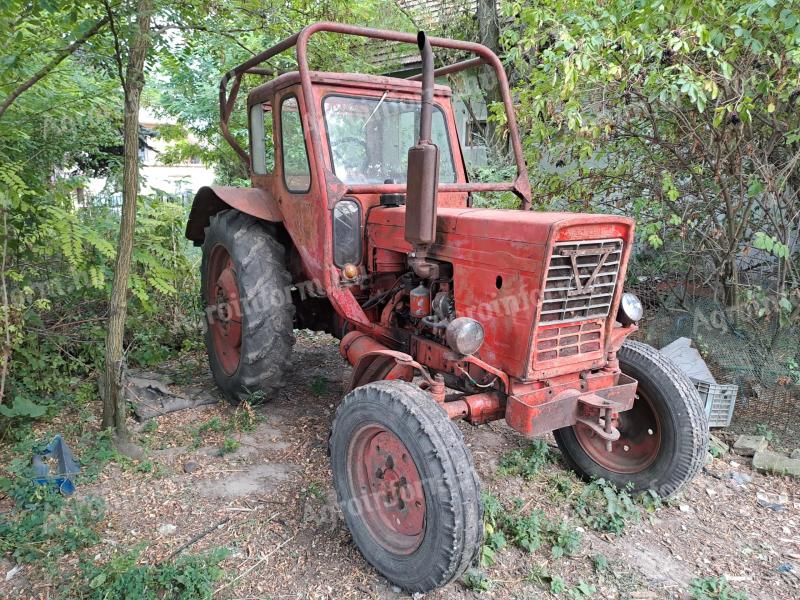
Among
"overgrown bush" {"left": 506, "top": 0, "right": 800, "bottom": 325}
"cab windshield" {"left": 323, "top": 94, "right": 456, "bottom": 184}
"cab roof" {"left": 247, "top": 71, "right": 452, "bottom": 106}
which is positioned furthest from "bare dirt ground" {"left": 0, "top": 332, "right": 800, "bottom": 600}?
"cab roof" {"left": 247, "top": 71, "right": 452, "bottom": 106}

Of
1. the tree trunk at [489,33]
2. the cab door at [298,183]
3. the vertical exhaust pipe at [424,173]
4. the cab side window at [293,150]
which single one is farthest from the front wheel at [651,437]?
the tree trunk at [489,33]

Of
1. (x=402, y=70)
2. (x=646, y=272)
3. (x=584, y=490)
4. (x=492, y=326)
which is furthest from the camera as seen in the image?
(x=402, y=70)

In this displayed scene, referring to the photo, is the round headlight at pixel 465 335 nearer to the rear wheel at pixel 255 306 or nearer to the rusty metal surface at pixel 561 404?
the rusty metal surface at pixel 561 404

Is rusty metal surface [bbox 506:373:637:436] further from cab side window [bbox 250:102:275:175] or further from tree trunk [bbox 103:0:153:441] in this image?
cab side window [bbox 250:102:275:175]

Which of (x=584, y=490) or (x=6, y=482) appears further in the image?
(x=584, y=490)

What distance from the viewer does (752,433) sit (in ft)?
13.7

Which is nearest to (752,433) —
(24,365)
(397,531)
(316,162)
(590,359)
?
(590,359)

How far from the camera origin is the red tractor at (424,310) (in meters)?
2.51

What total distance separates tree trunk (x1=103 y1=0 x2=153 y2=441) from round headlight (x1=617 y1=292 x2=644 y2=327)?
2.77 meters

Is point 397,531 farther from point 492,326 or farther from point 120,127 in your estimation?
point 120,127

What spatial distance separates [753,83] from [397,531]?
13.1ft

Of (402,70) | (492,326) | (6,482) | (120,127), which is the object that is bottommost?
(6,482)

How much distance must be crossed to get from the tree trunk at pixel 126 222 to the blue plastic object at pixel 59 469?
0.36m

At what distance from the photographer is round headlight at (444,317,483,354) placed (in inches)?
104
